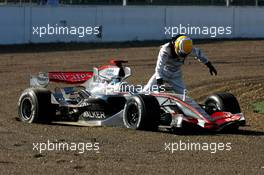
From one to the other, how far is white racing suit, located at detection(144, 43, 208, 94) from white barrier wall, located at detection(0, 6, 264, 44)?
1709cm

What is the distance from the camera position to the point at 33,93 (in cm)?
1401

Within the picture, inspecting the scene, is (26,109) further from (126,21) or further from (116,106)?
(126,21)

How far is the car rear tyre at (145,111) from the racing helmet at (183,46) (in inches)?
50.8

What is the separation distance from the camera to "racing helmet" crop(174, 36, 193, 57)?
45.2ft

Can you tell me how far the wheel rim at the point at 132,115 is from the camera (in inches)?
514

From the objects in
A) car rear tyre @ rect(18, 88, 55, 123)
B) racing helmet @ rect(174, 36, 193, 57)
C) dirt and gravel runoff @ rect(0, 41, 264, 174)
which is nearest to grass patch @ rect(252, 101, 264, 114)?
dirt and gravel runoff @ rect(0, 41, 264, 174)

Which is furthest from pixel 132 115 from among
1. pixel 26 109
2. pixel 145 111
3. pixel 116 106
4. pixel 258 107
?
pixel 258 107

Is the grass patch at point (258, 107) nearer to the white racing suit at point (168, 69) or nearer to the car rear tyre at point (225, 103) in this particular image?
the white racing suit at point (168, 69)

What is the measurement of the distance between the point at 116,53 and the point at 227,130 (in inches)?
639

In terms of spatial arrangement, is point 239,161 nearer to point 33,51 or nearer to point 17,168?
point 17,168

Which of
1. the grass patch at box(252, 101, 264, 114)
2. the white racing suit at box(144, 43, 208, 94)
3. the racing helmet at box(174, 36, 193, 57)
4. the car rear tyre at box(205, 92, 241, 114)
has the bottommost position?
the grass patch at box(252, 101, 264, 114)

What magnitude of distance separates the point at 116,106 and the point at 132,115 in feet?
2.48

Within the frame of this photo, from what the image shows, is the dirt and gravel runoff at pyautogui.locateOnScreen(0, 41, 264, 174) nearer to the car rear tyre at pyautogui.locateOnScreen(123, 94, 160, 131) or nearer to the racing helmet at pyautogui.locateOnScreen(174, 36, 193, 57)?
the car rear tyre at pyautogui.locateOnScreen(123, 94, 160, 131)

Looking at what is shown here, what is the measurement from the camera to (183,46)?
13.8 m
